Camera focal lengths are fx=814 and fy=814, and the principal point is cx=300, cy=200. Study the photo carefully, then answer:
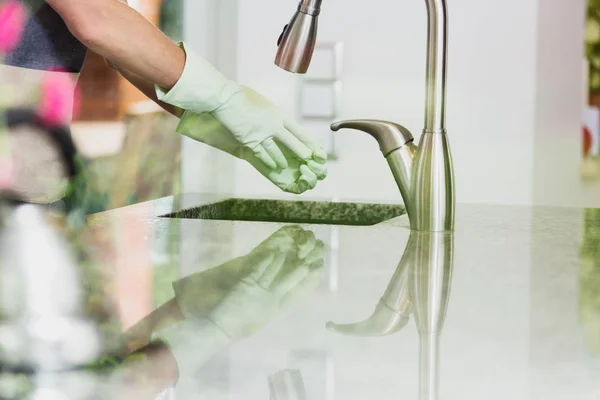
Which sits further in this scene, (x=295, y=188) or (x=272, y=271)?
(x=295, y=188)

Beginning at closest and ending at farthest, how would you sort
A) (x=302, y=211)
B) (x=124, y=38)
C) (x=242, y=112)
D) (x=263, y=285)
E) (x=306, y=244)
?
(x=263, y=285) < (x=306, y=244) < (x=124, y=38) < (x=242, y=112) < (x=302, y=211)

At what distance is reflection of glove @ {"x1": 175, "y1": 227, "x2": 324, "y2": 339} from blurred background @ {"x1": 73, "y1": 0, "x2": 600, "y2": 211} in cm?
134

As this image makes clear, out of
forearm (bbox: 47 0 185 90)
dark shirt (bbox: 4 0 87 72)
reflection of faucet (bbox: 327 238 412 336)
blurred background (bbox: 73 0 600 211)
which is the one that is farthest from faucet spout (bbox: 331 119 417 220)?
blurred background (bbox: 73 0 600 211)

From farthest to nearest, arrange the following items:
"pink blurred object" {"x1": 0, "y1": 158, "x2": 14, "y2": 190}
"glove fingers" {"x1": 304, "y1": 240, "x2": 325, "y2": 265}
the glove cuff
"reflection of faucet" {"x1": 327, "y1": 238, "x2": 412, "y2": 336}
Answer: "pink blurred object" {"x1": 0, "y1": 158, "x2": 14, "y2": 190} < the glove cuff < "glove fingers" {"x1": 304, "y1": 240, "x2": 325, "y2": 265} < "reflection of faucet" {"x1": 327, "y1": 238, "x2": 412, "y2": 336}

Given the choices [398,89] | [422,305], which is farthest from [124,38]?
[398,89]

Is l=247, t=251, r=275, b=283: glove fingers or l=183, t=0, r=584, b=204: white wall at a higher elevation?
l=183, t=0, r=584, b=204: white wall

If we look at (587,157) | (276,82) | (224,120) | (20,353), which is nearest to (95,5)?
(224,120)

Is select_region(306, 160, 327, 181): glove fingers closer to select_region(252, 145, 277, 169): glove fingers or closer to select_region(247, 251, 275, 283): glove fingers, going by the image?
select_region(252, 145, 277, 169): glove fingers

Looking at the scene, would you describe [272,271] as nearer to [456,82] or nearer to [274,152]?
[274,152]

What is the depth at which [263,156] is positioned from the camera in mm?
1424

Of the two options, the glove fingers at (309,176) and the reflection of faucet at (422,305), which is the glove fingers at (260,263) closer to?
the reflection of faucet at (422,305)

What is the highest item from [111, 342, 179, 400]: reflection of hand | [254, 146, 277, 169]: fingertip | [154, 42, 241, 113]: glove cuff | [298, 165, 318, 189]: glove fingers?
[154, 42, 241, 113]: glove cuff

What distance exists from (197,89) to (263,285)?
2.31 feet

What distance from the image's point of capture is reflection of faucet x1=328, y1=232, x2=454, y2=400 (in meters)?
0.43
